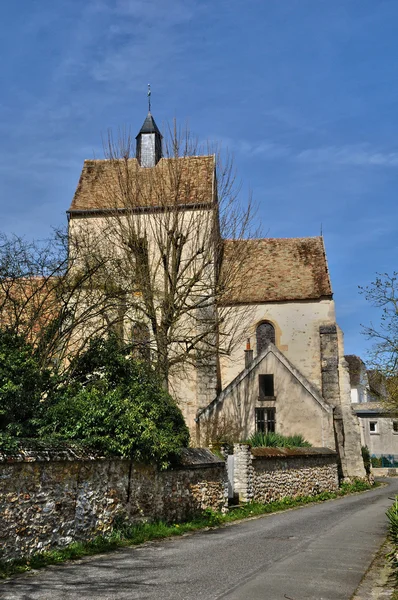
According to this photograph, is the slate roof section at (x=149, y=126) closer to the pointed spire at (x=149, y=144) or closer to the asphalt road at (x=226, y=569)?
the pointed spire at (x=149, y=144)

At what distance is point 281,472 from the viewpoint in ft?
65.4

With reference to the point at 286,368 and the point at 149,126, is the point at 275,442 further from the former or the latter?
the point at 149,126

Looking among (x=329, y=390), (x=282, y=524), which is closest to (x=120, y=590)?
(x=282, y=524)

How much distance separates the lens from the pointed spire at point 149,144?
1176 inches

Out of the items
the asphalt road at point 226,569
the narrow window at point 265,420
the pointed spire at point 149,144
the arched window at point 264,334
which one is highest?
the pointed spire at point 149,144

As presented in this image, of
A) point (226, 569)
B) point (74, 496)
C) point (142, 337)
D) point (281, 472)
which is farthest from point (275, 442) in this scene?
point (226, 569)

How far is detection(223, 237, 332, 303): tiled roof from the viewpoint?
28984 mm

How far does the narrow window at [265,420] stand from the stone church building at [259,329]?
41 mm

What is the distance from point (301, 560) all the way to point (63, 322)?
816 centimetres

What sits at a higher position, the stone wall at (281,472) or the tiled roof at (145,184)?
the tiled roof at (145,184)

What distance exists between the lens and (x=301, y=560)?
29.5 feet

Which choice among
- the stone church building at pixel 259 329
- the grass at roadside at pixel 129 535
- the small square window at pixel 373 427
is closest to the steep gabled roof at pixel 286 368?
the stone church building at pixel 259 329

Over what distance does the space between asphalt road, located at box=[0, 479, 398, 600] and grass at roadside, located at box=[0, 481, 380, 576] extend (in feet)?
0.97

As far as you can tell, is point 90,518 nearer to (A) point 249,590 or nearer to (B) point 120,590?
(B) point 120,590
